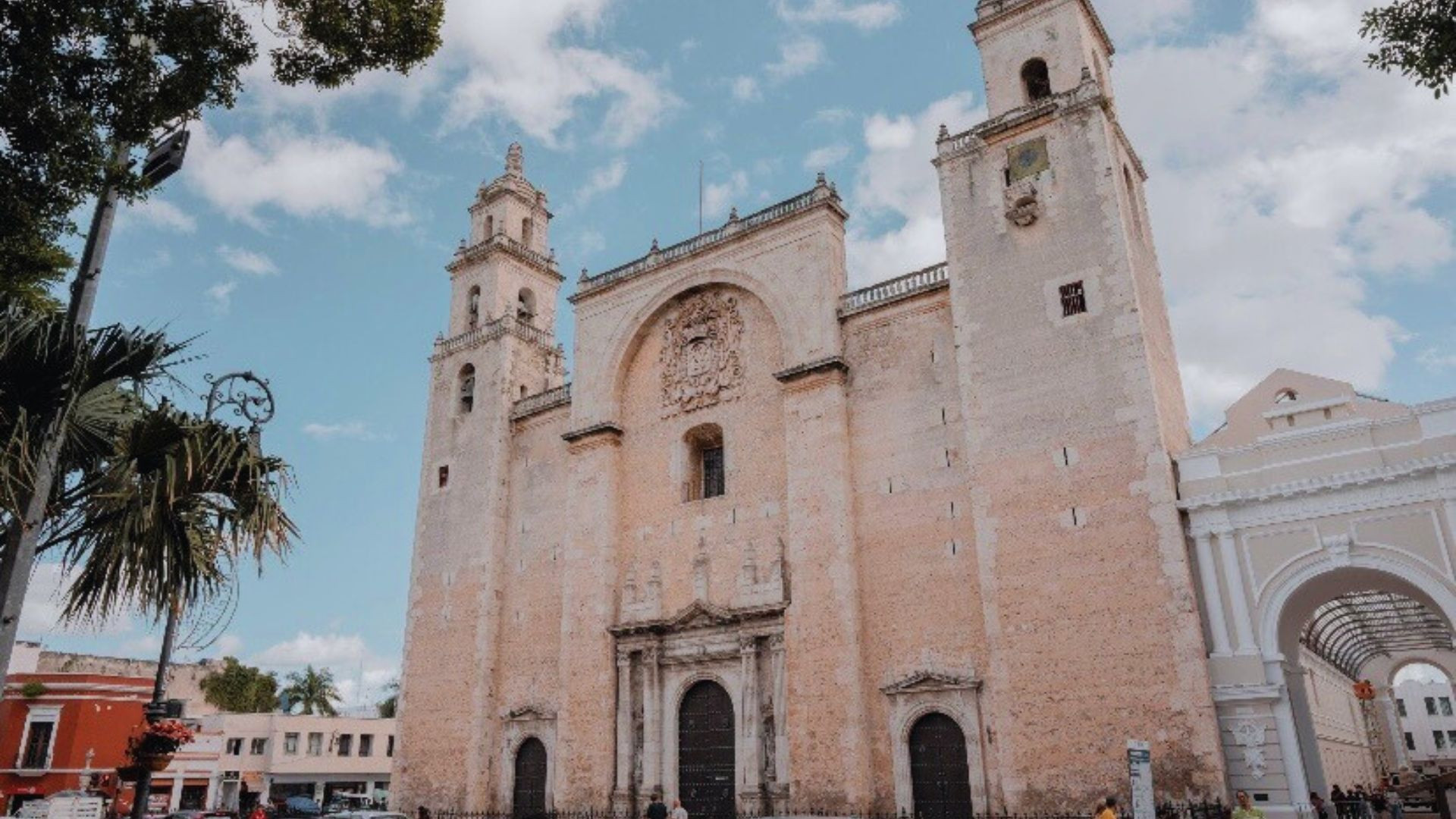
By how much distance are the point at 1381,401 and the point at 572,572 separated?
58.1 ft

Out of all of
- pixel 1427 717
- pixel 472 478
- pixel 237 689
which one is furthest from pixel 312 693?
pixel 1427 717

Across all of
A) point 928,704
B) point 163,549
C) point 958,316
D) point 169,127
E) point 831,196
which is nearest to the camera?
point 163,549

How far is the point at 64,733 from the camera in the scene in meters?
25.8

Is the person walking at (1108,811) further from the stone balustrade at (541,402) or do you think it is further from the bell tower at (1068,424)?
the stone balustrade at (541,402)

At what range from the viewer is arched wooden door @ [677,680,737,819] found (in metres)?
21.2

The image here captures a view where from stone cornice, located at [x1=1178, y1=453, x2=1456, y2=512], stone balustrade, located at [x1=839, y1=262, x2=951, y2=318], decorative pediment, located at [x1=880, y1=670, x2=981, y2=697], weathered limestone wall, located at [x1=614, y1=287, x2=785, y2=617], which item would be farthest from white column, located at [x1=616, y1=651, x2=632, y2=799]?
stone cornice, located at [x1=1178, y1=453, x2=1456, y2=512]

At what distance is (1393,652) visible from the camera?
29.8m

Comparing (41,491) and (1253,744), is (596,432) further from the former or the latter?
(41,491)

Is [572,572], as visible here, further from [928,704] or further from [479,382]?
[928,704]

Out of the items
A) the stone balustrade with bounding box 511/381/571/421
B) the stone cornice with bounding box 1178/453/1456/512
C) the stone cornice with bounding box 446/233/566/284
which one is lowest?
the stone cornice with bounding box 1178/453/1456/512

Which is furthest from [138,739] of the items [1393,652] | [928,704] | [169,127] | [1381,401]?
[1393,652]

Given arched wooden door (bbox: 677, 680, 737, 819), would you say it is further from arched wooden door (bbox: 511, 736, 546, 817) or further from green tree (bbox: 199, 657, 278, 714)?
green tree (bbox: 199, 657, 278, 714)

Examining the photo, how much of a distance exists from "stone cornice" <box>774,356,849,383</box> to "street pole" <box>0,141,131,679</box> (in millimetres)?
16520

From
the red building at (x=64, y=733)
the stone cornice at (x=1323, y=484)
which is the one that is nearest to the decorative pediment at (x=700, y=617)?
the stone cornice at (x=1323, y=484)
